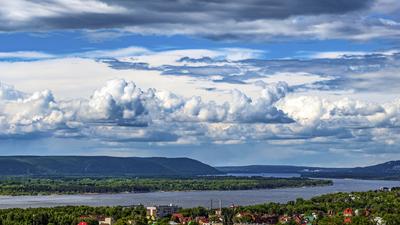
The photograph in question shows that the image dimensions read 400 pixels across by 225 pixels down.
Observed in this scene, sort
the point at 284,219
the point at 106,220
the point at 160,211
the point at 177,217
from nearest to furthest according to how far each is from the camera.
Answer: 1. the point at 106,220
2. the point at 284,219
3. the point at 177,217
4. the point at 160,211

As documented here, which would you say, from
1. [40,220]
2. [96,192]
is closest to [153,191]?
[96,192]

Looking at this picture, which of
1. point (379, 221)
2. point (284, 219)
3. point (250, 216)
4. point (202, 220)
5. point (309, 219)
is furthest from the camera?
point (250, 216)

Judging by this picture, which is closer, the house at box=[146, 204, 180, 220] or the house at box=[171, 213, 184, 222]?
the house at box=[171, 213, 184, 222]

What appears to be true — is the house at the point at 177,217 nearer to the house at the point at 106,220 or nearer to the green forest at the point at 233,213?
the green forest at the point at 233,213

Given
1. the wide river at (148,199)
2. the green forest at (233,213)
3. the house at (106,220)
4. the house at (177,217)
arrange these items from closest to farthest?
the green forest at (233,213) < the house at (106,220) < the house at (177,217) < the wide river at (148,199)

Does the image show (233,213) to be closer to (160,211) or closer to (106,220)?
(160,211)

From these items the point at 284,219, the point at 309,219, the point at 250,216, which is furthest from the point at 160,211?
the point at 309,219

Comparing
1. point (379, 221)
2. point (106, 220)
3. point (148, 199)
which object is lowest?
point (379, 221)

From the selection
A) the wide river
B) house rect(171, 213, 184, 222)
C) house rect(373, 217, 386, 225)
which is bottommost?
house rect(373, 217, 386, 225)

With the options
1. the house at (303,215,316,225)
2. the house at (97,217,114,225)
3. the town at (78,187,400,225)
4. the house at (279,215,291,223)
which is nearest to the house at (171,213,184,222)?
the town at (78,187,400,225)

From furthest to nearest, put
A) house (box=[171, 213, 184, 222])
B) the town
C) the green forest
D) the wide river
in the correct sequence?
1. the wide river
2. house (box=[171, 213, 184, 222])
3. the town
4. the green forest

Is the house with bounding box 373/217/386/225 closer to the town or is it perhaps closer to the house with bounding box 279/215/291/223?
the town

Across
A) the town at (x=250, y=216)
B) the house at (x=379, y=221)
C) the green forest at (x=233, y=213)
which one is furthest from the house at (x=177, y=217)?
the house at (x=379, y=221)
